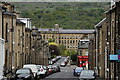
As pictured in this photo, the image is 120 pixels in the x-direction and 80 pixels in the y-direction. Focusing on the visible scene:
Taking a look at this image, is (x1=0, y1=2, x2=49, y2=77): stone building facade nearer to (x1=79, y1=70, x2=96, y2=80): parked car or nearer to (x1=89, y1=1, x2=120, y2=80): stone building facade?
(x1=79, y1=70, x2=96, y2=80): parked car

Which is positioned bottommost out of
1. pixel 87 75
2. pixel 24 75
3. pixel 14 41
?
pixel 87 75

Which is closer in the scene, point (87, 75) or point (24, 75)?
point (24, 75)

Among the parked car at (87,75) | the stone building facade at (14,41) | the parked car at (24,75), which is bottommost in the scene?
the parked car at (87,75)

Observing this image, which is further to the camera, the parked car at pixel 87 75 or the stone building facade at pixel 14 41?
the stone building facade at pixel 14 41

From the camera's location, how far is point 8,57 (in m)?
45.2

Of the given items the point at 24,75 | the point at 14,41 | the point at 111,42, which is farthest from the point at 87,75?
the point at 14,41

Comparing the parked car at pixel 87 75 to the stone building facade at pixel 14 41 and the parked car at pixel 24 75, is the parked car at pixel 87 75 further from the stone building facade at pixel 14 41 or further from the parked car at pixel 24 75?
the stone building facade at pixel 14 41

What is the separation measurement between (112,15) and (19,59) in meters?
20.8

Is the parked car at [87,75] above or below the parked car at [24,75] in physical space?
below

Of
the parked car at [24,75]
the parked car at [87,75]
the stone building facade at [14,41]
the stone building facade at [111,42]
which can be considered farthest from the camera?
the stone building facade at [14,41]

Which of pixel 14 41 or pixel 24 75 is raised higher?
pixel 14 41

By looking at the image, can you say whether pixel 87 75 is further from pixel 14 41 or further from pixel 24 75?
pixel 14 41

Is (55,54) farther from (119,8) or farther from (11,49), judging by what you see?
(119,8)

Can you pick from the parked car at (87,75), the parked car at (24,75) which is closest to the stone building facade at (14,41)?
the parked car at (24,75)
